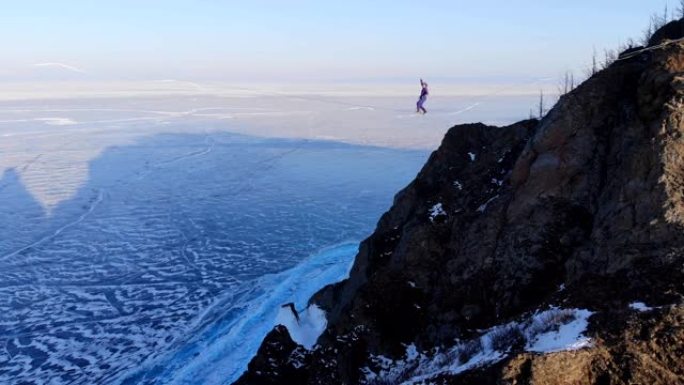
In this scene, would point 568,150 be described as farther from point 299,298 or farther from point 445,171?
point 299,298

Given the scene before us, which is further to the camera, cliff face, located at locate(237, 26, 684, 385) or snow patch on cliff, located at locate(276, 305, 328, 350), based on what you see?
snow patch on cliff, located at locate(276, 305, 328, 350)

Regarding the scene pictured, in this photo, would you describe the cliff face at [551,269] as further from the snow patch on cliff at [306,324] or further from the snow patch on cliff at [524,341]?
the snow patch on cliff at [306,324]

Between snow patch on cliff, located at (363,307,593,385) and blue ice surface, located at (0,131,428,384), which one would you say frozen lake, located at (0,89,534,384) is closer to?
blue ice surface, located at (0,131,428,384)

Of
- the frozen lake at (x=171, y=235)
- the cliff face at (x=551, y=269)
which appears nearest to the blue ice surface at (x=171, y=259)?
the frozen lake at (x=171, y=235)

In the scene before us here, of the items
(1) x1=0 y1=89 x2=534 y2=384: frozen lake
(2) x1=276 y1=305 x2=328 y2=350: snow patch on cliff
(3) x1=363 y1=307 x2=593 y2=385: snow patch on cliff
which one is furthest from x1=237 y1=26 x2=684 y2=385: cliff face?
(1) x1=0 y1=89 x2=534 y2=384: frozen lake

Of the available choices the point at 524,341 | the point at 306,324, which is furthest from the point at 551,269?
the point at 306,324

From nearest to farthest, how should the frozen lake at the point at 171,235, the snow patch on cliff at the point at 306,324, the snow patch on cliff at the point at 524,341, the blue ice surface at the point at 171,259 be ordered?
the snow patch on cliff at the point at 524,341 → the snow patch on cliff at the point at 306,324 → the blue ice surface at the point at 171,259 → the frozen lake at the point at 171,235
